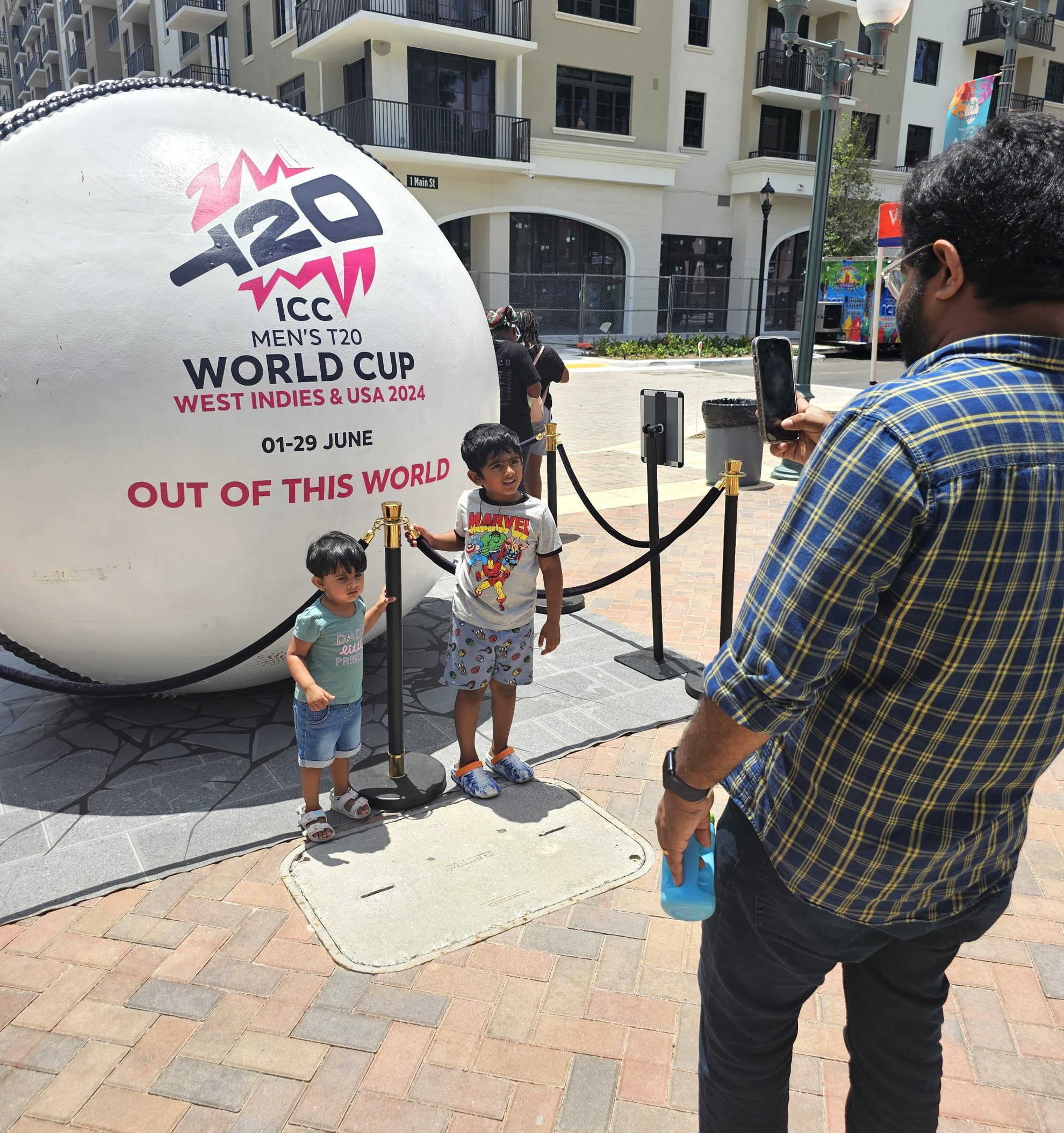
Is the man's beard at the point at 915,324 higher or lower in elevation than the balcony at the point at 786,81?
lower

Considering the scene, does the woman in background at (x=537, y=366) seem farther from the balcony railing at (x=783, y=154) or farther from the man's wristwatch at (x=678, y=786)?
the balcony railing at (x=783, y=154)

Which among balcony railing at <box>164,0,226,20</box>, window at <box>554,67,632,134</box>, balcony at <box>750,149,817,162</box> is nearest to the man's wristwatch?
window at <box>554,67,632,134</box>

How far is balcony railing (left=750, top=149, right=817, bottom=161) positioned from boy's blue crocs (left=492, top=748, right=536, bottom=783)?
33.6 m

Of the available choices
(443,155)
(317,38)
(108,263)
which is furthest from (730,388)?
(108,263)

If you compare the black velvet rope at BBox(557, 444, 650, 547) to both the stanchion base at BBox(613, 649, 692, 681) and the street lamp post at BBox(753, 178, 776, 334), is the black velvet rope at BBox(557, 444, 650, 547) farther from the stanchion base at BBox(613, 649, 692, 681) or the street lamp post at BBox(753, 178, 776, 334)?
the street lamp post at BBox(753, 178, 776, 334)

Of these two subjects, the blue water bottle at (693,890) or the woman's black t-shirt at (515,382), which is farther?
the woman's black t-shirt at (515,382)

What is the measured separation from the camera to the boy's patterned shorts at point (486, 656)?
4.09m

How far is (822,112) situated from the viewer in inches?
414

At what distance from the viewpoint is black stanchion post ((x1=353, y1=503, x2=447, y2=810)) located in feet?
13.0

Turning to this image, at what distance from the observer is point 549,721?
4871 millimetres

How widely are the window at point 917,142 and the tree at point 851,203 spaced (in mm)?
5853

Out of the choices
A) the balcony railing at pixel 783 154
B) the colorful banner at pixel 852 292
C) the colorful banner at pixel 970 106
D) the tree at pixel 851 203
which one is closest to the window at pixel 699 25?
the balcony railing at pixel 783 154

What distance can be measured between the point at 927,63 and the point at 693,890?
4240 cm

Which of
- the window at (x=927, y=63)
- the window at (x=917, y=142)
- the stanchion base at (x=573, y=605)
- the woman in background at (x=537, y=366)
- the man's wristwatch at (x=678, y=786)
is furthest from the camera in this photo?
the window at (x=917, y=142)
